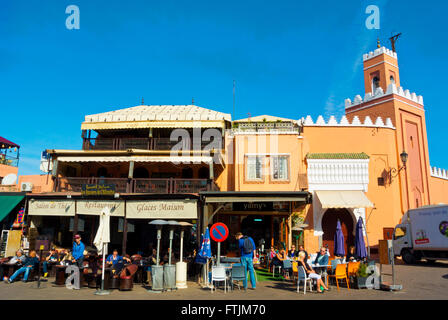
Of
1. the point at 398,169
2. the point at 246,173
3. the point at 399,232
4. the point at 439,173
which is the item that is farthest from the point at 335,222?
the point at 439,173

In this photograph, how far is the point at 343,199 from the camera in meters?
17.1

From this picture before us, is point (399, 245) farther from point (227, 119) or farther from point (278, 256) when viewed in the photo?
point (227, 119)

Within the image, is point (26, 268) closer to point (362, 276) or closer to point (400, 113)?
point (362, 276)

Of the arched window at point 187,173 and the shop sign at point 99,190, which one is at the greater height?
the arched window at point 187,173

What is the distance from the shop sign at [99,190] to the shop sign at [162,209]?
0.96 m

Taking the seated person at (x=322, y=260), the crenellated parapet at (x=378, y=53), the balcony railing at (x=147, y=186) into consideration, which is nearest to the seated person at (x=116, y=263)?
the balcony railing at (x=147, y=186)

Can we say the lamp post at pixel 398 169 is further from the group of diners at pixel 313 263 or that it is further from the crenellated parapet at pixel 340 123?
the group of diners at pixel 313 263

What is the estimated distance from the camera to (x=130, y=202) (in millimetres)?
15547

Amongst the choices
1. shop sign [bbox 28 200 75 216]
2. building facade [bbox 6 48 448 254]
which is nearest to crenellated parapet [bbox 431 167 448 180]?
building facade [bbox 6 48 448 254]

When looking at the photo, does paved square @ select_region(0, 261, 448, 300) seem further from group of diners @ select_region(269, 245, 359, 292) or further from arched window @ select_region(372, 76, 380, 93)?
arched window @ select_region(372, 76, 380, 93)

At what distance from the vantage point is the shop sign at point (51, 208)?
16.1m

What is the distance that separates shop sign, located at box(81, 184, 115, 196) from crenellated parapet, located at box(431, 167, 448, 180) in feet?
68.4
